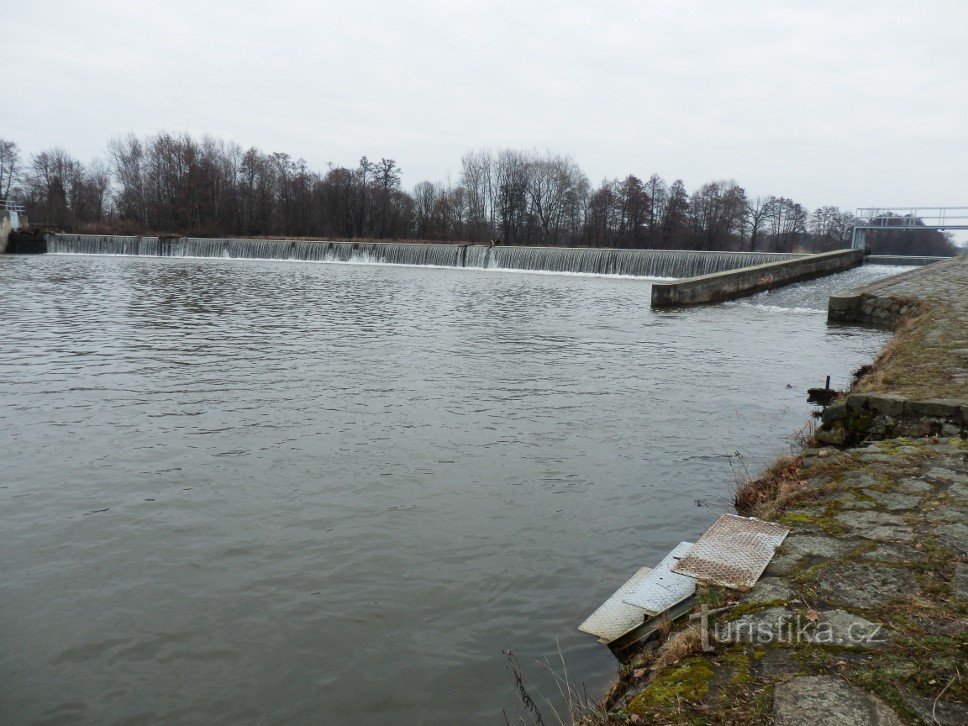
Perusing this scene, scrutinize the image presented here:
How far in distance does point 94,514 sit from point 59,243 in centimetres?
5511

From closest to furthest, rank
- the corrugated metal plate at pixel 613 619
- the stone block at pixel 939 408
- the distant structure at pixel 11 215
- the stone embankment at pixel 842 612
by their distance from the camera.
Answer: the stone embankment at pixel 842 612, the corrugated metal plate at pixel 613 619, the stone block at pixel 939 408, the distant structure at pixel 11 215

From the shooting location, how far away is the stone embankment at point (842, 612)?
2178 mm

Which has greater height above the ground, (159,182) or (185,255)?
(159,182)

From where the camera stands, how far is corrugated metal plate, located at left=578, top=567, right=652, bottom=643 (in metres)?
3.32

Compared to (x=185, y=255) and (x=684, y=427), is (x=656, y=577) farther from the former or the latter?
(x=185, y=255)

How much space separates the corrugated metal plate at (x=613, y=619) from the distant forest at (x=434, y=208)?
6373 centimetres

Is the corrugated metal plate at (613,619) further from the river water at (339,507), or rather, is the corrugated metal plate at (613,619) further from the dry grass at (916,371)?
the dry grass at (916,371)

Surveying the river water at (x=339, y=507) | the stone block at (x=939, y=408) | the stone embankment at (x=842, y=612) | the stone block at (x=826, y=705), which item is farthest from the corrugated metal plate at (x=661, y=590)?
the stone block at (x=939, y=408)

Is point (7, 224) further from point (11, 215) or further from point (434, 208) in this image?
point (434, 208)

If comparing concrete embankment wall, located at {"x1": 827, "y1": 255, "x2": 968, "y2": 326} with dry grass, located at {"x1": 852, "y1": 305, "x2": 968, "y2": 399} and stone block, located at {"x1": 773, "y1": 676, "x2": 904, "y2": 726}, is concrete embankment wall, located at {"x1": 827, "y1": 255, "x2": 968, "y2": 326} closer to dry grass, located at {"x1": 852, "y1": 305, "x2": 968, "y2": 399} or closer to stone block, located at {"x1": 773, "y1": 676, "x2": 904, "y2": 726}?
dry grass, located at {"x1": 852, "y1": 305, "x2": 968, "y2": 399}

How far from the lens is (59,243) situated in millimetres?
50812

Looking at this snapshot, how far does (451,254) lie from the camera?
41.1 metres

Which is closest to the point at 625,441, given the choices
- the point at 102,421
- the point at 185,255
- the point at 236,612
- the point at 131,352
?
the point at 236,612

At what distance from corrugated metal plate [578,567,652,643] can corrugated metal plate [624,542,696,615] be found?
0.04 m
